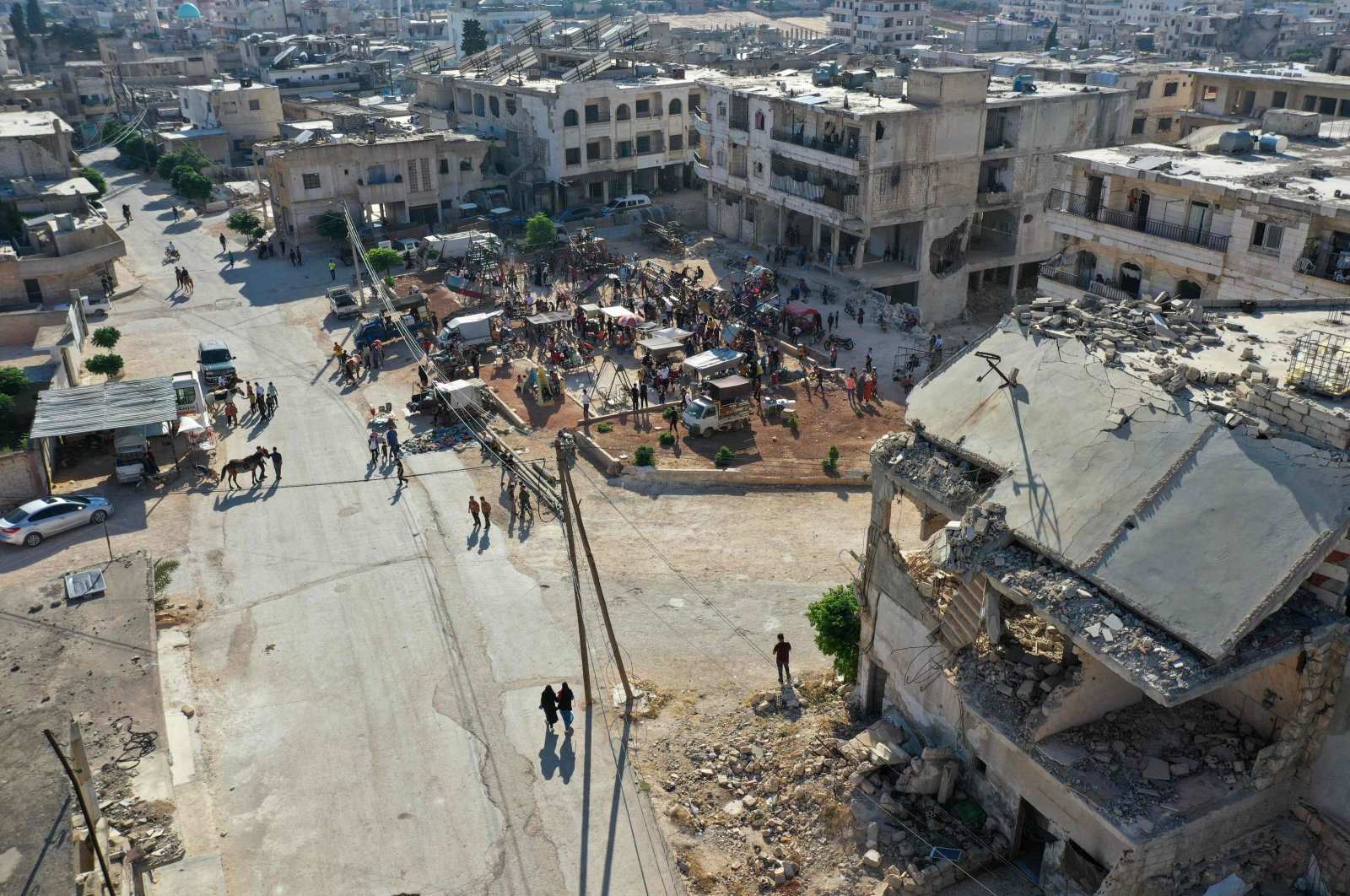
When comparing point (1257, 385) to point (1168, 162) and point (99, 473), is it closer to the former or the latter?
point (1168, 162)

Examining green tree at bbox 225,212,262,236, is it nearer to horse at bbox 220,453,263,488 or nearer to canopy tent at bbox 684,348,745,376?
horse at bbox 220,453,263,488

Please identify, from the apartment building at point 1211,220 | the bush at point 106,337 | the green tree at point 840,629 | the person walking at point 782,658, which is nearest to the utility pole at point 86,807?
the person walking at point 782,658

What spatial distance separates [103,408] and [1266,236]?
37.0 metres

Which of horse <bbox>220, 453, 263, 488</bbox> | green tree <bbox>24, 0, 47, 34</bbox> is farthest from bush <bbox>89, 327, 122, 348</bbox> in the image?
green tree <bbox>24, 0, 47, 34</bbox>

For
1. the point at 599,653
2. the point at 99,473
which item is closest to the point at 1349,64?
the point at 599,653

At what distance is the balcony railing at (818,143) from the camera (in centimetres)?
4931

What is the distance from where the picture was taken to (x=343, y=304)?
47.6 m

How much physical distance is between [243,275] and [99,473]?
23.8 m

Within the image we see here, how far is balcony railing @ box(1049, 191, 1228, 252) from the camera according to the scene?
113 ft

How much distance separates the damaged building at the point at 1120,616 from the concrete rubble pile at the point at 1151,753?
4 centimetres

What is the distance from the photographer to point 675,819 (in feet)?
63.4

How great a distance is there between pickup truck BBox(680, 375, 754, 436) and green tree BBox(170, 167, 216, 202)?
46697 mm

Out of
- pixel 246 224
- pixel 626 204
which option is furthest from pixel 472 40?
pixel 246 224

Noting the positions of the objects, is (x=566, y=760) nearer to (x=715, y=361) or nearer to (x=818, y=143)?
(x=715, y=361)
